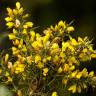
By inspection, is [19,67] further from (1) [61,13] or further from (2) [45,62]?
(1) [61,13]

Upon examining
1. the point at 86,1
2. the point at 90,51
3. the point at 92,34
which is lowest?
the point at 90,51

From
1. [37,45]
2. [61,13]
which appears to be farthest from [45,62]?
[61,13]

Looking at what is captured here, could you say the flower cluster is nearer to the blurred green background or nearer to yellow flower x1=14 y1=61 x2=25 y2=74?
yellow flower x1=14 y1=61 x2=25 y2=74

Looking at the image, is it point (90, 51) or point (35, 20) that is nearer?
point (90, 51)

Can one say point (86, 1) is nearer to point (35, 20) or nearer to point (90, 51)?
point (35, 20)

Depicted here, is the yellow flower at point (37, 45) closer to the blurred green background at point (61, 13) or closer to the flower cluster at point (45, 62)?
the flower cluster at point (45, 62)

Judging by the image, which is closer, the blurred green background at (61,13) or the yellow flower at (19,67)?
the yellow flower at (19,67)

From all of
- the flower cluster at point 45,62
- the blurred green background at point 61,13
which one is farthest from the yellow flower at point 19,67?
the blurred green background at point 61,13

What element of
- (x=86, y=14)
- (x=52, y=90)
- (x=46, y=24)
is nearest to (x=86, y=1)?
(x=86, y=14)
